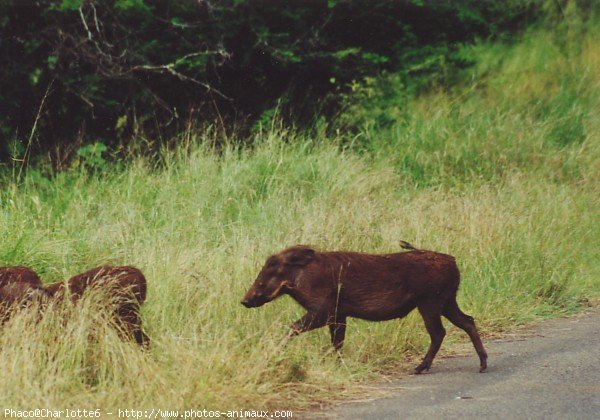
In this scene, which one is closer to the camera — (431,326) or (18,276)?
(18,276)

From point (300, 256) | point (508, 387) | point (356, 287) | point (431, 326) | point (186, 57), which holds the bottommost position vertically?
point (508, 387)

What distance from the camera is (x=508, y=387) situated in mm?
5875

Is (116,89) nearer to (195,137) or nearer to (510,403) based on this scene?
(195,137)

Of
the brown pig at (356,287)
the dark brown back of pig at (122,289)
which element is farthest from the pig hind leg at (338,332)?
the dark brown back of pig at (122,289)

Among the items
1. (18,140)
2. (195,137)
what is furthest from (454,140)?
(18,140)

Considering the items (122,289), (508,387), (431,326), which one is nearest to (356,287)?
(431,326)

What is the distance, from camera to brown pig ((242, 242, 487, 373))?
246 inches

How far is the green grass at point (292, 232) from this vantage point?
5473 millimetres

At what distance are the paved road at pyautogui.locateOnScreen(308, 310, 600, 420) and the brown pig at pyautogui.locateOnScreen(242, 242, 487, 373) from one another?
0.23m

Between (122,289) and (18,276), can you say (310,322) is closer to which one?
(122,289)

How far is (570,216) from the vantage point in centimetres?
1037

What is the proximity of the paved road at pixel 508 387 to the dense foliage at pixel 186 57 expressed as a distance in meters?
5.37

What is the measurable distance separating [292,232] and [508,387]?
2935 mm

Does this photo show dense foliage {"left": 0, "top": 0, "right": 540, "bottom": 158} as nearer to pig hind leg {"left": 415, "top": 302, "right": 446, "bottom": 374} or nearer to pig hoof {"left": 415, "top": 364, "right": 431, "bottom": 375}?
pig hind leg {"left": 415, "top": 302, "right": 446, "bottom": 374}
